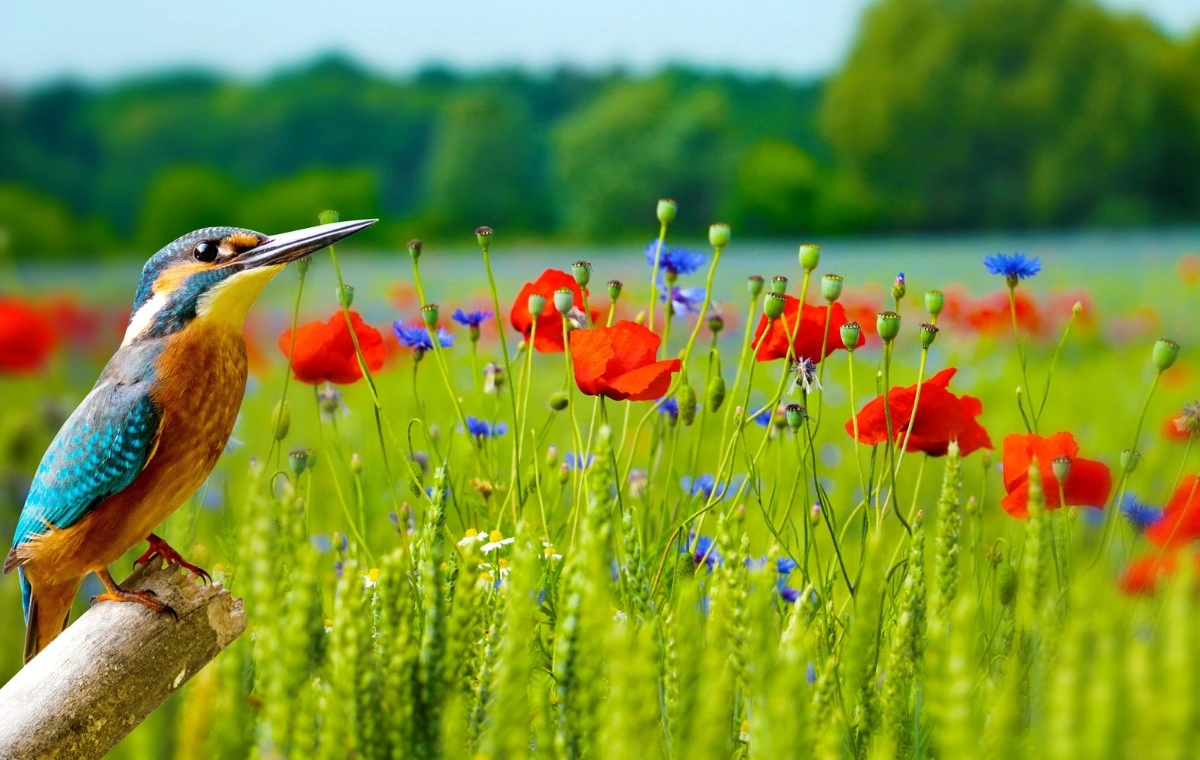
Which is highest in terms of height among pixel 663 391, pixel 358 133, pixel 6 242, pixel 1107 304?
pixel 358 133

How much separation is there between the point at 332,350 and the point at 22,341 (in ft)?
7.36

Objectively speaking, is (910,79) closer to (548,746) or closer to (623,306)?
(623,306)

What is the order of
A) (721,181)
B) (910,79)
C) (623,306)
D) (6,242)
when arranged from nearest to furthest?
(6,242) → (623,306) → (721,181) → (910,79)

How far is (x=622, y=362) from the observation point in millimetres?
1538

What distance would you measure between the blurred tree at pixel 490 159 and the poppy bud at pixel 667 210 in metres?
8.93

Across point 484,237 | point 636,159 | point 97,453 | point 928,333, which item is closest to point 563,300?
point 484,237

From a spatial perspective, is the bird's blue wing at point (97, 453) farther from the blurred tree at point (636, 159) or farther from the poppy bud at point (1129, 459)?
the blurred tree at point (636, 159)

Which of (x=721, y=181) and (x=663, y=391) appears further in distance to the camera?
(x=721, y=181)

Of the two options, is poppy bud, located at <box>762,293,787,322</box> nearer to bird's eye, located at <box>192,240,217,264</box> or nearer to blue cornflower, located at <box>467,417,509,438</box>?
blue cornflower, located at <box>467,417,509,438</box>

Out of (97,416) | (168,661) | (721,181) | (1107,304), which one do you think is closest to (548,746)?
(168,661)

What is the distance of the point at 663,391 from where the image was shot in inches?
61.2

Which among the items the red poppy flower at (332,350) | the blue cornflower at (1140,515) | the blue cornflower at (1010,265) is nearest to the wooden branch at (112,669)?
the red poppy flower at (332,350)

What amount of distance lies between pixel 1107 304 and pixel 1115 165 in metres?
5.58

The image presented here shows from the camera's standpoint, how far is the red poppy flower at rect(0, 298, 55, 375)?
11.6 feet
